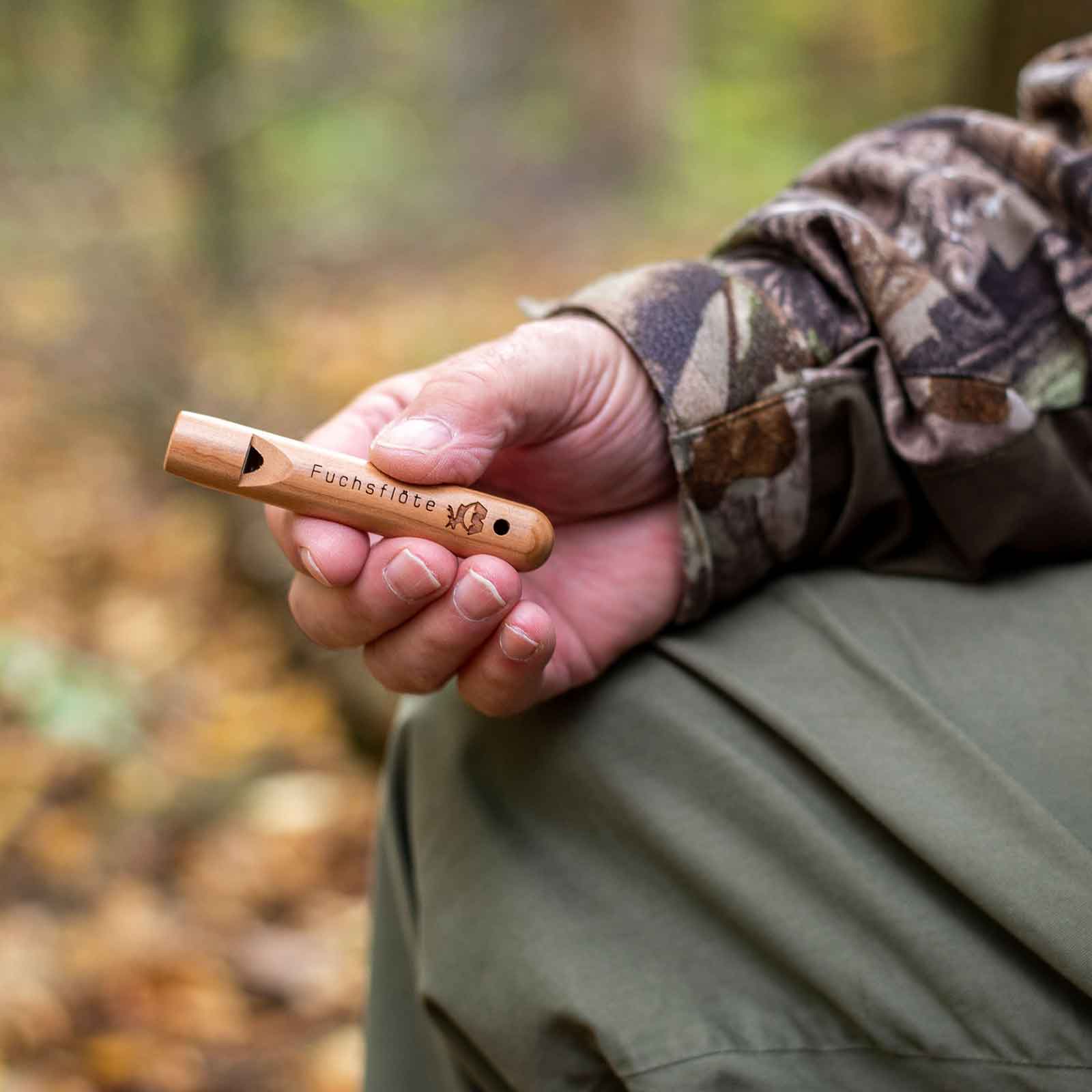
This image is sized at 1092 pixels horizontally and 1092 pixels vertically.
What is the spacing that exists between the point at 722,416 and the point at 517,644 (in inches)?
9.3

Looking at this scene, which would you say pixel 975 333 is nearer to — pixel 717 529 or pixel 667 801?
pixel 717 529

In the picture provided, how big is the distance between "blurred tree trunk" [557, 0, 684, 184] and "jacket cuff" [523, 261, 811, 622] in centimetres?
460

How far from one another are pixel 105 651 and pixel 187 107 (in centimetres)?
211

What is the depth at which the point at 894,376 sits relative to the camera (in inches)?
33.4

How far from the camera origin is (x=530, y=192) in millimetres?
5062

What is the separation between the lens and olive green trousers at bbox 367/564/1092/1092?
633mm

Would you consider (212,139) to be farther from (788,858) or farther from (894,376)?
(788,858)

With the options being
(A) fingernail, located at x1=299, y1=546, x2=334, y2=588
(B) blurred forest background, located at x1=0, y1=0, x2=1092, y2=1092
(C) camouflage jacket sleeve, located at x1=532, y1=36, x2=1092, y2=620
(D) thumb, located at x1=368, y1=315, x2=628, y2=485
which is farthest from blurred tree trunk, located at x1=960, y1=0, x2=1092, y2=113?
(A) fingernail, located at x1=299, y1=546, x2=334, y2=588

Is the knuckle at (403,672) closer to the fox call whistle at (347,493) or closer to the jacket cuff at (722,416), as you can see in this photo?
the fox call whistle at (347,493)

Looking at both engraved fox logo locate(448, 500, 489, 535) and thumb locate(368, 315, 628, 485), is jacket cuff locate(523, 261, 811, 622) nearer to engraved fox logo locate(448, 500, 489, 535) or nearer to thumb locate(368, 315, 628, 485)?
thumb locate(368, 315, 628, 485)

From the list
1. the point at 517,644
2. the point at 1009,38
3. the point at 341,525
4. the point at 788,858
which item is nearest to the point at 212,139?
the point at 1009,38

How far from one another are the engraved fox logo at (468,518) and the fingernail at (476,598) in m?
0.04

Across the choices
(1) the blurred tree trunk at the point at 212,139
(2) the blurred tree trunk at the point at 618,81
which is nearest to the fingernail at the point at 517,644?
(1) the blurred tree trunk at the point at 212,139

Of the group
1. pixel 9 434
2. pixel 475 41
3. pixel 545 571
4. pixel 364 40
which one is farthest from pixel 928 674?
pixel 475 41
